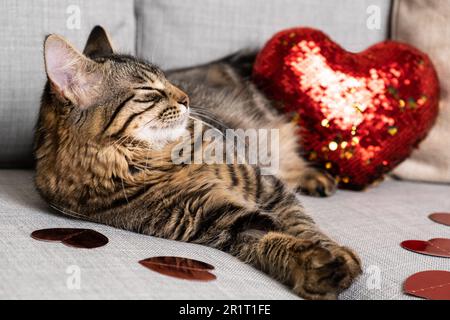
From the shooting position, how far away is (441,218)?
1.44m

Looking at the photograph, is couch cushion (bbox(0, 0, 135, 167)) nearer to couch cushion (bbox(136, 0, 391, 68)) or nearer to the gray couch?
the gray couch

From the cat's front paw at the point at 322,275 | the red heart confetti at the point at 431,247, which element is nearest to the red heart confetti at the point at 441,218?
the red heart confetti at the point at 431,247

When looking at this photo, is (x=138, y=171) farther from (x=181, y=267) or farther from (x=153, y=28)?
(x=153, y=28)

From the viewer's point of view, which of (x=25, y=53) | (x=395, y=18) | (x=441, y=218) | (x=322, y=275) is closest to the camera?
(x=322, y=275)

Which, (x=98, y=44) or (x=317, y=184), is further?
(x=317, y=184)

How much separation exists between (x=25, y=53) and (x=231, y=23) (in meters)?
0.59

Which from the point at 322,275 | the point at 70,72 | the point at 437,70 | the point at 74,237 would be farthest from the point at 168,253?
the point at 437,70

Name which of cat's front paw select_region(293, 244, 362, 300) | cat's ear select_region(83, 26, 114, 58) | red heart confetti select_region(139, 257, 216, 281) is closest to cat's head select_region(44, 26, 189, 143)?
cat's ear select_region(83, 26, 114, 58)

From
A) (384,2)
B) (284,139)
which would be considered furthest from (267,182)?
(384,2)

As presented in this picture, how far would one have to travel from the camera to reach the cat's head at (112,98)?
4.04ft

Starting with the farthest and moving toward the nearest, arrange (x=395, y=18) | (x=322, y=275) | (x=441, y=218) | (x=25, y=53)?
(x=395, y=18) → (x=25, y=53) → (x=441, y=218) → (x=322, y=275)

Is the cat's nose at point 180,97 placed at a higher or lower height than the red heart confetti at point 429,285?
higher

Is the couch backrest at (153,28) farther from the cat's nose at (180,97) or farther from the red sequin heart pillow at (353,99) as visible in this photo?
the cat's nose at (180,97)

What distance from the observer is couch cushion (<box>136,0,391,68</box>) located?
178 cm
